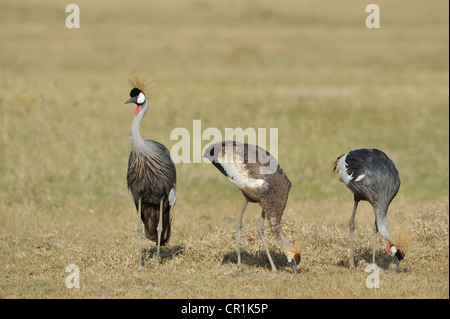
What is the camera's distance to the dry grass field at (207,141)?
9.16 m

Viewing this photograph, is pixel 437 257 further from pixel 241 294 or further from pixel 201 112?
pixel 201 112

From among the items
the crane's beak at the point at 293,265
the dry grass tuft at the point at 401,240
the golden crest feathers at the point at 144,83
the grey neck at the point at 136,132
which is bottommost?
the crane's beak at the point at 293,265

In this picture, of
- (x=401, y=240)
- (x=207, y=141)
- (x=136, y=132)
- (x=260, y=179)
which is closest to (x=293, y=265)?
(x=260, y=179)

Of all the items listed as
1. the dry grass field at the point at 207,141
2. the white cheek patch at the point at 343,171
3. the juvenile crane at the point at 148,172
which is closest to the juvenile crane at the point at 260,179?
the dry grass field at the point at 207,141

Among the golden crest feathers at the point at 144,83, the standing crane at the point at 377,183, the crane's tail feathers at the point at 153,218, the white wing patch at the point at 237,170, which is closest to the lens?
the white wing patch at the point at 237,170

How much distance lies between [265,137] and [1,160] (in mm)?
6356

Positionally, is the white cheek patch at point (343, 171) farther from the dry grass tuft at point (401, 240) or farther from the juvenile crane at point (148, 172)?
the juvenile crane at point (148, 172)

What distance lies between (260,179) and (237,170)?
31 cm

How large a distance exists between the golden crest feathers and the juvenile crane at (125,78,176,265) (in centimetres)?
2

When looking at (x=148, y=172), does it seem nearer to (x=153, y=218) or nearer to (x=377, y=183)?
(x=153, y=218)

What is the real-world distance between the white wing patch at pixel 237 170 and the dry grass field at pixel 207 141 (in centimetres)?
119

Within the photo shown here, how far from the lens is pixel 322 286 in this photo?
852cm

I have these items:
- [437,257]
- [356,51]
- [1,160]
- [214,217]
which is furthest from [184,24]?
[437,257]

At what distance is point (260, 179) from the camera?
29.0 ft
